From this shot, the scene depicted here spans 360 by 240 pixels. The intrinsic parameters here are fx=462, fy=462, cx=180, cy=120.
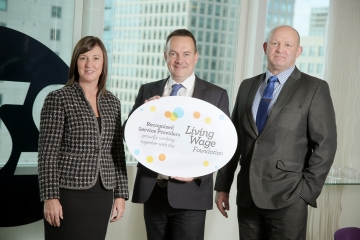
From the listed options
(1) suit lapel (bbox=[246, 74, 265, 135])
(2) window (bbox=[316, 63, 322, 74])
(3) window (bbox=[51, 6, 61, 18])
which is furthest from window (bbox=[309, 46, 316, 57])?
(3) window (bbox=[51, 6, 61, 18])

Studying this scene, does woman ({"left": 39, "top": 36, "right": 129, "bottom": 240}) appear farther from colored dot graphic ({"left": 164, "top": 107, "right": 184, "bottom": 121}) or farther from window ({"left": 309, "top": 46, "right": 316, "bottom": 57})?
window ({"left": 309, "top": 46, "right": 316, "bottom": 57})

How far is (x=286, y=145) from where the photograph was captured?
2.26 metres

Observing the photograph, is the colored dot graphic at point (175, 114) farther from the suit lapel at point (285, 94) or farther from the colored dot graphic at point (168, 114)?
the suit lapel at point (285, 94)

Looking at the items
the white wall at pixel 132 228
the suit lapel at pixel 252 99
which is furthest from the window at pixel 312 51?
the suit lapel at pixel 252 99

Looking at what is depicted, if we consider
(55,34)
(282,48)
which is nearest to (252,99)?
(282,48)

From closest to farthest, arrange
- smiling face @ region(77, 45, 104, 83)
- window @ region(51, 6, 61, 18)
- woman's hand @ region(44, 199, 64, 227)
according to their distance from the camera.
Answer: woman's hand @ region(44, 199, 64, 227) < smiling face @ region(77, 45, 104, 83) < window @ region(51, 6, 61, 18)

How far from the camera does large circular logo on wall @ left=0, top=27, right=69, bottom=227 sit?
317cm

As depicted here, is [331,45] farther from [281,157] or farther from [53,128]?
[53,128]

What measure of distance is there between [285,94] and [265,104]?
0.11 metres

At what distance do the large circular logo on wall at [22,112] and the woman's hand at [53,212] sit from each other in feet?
4.23

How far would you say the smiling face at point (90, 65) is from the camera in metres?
2.19

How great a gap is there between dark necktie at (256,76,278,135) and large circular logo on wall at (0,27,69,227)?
63.6 inches

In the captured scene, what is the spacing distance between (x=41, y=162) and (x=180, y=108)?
68 centimetres

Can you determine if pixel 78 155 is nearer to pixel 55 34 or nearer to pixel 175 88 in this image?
pixel 175 88
